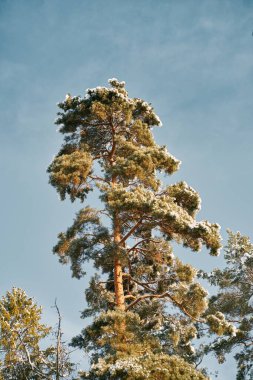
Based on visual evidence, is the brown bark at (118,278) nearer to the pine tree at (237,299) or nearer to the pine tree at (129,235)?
the pine tree at (129,235)

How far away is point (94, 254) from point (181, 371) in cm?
539

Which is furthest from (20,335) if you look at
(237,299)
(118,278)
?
(237,299)

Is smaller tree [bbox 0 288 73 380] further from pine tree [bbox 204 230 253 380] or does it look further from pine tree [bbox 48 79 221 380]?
pine tree [bbox 204 230 253 380]

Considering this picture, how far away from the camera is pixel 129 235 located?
50.8 feet

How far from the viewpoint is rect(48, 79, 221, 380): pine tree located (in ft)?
41.5

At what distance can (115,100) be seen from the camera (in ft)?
57.5

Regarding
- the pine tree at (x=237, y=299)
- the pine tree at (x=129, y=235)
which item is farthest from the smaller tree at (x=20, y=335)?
the pine tree at (x=237, y=299)

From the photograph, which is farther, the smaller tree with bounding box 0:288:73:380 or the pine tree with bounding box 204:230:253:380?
the pine tree with bounding box 204:230:253:380

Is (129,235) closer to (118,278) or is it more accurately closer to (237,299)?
(118,278)

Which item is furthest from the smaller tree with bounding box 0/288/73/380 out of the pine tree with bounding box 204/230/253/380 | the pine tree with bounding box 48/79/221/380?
the pine tree with bounding box 204/230/253/380

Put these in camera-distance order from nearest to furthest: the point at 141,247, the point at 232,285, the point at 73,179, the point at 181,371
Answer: the point at 181,371 < the point at 73,179 < the point at 141,247 < the point at 232,285

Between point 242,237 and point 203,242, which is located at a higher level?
point 242,237

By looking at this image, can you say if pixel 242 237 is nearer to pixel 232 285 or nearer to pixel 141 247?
pixel 232 285

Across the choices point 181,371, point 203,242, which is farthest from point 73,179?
point 181,371
